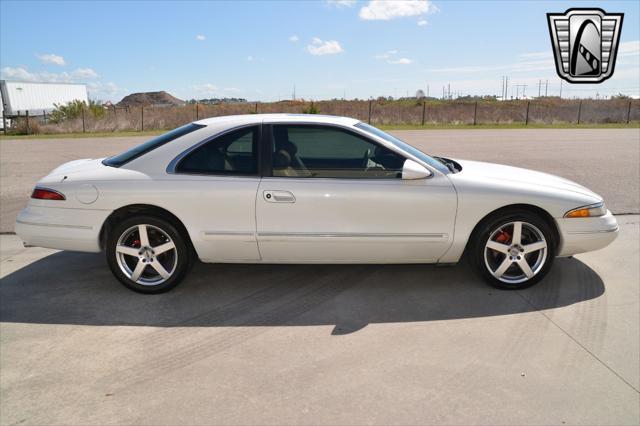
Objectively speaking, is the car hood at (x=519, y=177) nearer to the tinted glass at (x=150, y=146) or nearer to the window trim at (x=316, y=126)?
the window trim at (x=316, y=126)

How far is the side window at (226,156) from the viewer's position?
14.0 feet

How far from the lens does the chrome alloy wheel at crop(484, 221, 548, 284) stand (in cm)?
436

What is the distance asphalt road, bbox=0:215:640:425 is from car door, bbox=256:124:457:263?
40 cm

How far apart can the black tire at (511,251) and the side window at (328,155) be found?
0.92 m

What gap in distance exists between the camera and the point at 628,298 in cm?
426

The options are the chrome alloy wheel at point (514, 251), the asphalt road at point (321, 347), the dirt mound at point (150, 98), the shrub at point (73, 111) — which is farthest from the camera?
the dirt mound at point (150, 98)

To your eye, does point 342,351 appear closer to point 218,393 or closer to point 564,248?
point 218,393

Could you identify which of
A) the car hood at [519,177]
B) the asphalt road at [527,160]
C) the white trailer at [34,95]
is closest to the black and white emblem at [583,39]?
the asphalt road at [527,160]

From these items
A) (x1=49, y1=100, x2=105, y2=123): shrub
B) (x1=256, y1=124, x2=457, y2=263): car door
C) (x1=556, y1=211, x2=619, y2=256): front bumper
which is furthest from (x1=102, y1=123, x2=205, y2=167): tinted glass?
(x1=49, y1=100, x2=105, y2=123): shrub

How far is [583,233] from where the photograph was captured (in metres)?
4.39

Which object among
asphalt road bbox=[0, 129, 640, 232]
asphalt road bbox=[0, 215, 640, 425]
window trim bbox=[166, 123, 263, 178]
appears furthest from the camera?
asphalt road bbox=[0, 129, 640, 232]

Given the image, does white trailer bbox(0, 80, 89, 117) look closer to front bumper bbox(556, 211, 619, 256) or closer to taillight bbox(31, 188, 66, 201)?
taillight bbox(31, 188, 66, 201)

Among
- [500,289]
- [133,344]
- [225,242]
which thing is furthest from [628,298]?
[133,344]

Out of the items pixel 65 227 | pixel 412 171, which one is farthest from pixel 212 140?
pixel 412 171
